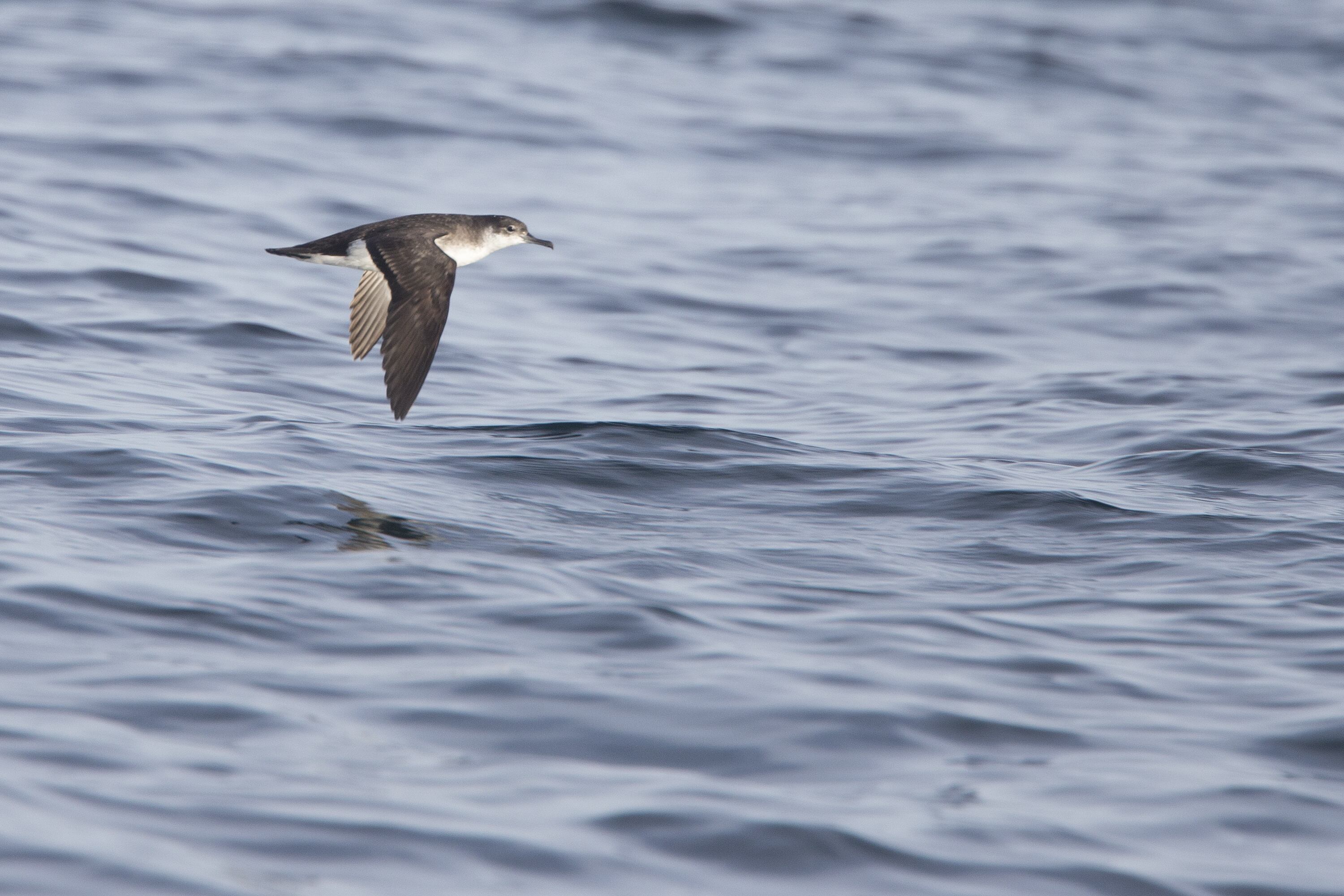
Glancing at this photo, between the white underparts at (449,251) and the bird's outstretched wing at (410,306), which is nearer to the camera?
the bird's outstretched wing at (410,306)

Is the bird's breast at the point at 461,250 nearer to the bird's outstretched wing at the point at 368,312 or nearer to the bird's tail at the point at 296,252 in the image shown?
the bird's outstretched wing at the point at 368,312

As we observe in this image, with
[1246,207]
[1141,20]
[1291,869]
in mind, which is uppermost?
[1141,20]

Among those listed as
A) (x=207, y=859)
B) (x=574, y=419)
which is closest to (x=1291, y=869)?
(x=207, y=859)

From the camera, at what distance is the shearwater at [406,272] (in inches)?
309

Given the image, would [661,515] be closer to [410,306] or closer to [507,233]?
[410,306]

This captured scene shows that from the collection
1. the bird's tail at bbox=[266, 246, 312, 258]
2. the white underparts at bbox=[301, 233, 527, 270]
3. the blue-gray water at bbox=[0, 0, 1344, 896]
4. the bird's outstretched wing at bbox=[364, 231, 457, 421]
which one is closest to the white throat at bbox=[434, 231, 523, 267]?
the white underparts at bbox=[301, 233, 527, 270]

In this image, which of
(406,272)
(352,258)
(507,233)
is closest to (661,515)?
(406,272)

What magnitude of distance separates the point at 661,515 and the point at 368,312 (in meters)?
2.48

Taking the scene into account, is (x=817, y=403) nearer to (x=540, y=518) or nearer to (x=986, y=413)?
(x=986, y=413)

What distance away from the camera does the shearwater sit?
7855mm

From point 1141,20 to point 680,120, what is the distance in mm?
11133

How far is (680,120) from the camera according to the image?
19156 mm

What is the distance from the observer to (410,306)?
8062mm

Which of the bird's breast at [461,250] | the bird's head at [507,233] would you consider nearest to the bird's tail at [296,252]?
the bird's breast at [461,250]
